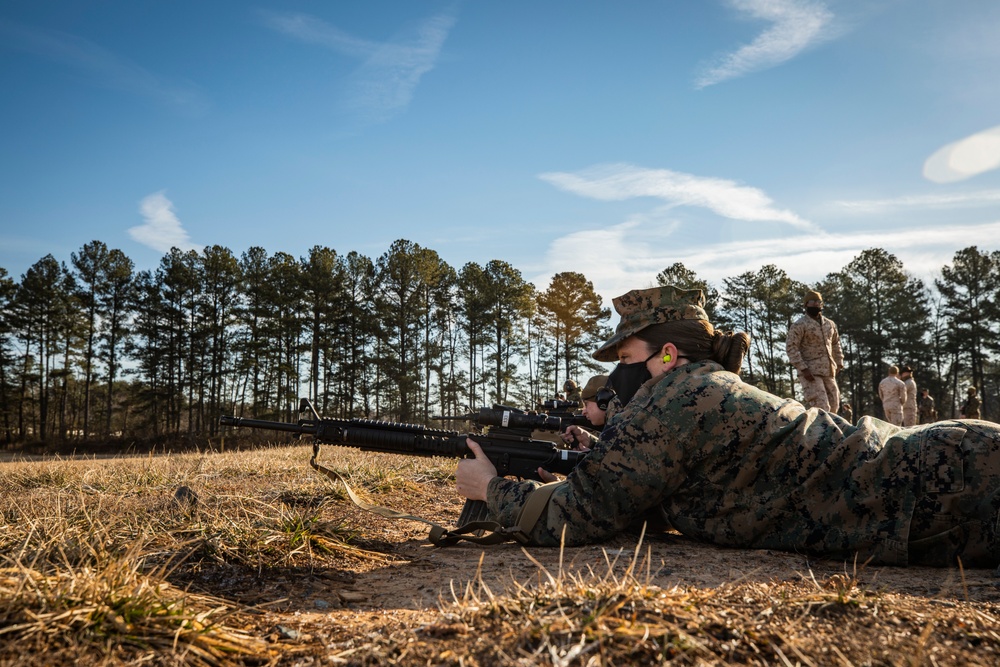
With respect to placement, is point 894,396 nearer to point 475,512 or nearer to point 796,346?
point 796,346

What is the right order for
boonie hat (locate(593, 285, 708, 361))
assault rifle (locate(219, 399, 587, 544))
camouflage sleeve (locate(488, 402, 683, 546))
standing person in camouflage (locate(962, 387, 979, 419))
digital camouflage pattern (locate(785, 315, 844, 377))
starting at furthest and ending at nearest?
standing person in camouflage (locate(962, 387, 979, 419))
digital camouflage pattern (locate(785, 315, 844, 377))
assault rifle (locate(219, 399, 587, 544))
boonie hat (locate(593, 285, 708, 361))
camouflage sleeve (locate(488, 402, 683, 546))

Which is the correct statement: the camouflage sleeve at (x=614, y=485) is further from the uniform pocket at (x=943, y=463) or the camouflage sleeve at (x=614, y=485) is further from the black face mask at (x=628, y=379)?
the uniform pocket at (x=943, y=463)

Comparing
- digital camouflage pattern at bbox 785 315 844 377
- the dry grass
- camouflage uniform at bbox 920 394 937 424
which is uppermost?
digital camouflage pattern at bbox 785 315 844 377

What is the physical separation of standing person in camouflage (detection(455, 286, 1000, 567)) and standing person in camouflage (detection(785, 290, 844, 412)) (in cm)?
832

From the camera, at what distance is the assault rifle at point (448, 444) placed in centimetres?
430

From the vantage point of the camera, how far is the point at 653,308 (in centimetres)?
387

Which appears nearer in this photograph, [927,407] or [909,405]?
[909,405]

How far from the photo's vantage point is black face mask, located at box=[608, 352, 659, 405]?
4.32 m

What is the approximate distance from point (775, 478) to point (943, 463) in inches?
31.6

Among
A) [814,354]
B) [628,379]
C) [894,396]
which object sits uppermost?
[814,354]

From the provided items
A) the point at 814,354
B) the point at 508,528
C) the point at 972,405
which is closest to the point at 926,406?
the point at 972,405

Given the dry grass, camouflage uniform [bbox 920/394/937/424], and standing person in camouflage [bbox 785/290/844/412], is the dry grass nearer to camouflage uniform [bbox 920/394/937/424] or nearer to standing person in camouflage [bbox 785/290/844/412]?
standing person in camouflage [bbox 785/290/844/412]

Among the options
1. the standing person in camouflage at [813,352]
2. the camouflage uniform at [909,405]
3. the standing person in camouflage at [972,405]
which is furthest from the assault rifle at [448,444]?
the standing person in camouflage at [972,405]

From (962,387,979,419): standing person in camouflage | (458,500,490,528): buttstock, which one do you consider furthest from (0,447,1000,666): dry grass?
(962,387,979,419): standing person in camouflage
